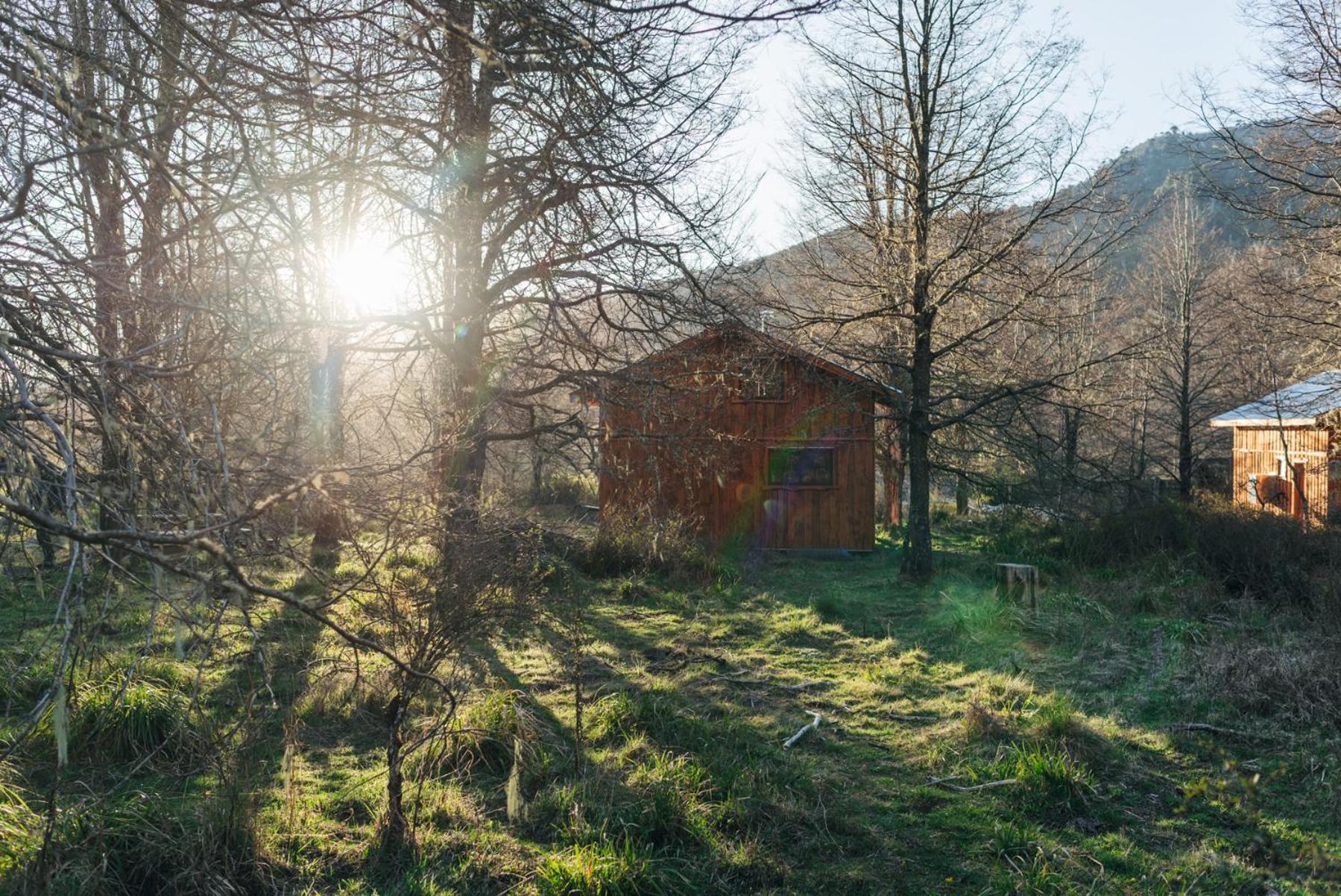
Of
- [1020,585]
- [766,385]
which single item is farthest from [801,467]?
[1020,585]

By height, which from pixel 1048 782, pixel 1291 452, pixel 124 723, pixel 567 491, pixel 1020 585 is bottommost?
pixel 1048 782

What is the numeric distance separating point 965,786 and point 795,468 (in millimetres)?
12643

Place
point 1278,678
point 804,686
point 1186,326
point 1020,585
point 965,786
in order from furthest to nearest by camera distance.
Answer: point 1186,326
point 1020,585
point 804,686
point 1278,678
point 965,786

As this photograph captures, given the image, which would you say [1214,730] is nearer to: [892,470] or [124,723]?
[124,723]

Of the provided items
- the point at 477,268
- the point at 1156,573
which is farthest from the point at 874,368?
the point at 477,268

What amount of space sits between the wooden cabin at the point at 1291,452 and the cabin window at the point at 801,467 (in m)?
7.36

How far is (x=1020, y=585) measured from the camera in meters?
10.5

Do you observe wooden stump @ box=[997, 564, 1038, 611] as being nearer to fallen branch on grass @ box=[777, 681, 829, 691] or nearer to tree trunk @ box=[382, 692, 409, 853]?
fallen branch on grass @ box=[777, 681, 829, 691]

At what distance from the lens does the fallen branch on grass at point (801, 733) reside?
6188 mm

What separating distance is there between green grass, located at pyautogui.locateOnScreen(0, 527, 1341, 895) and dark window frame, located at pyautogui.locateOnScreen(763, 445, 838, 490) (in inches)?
356

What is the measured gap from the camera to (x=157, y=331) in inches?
136

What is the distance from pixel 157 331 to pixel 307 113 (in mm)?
1105

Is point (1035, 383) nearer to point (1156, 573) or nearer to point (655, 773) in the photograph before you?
point (1156, 573)

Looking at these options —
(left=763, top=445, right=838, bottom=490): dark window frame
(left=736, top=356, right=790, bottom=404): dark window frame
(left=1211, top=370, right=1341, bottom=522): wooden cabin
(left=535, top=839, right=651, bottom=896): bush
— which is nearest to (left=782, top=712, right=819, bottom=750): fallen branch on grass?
(left=535, top=839, right=651, bottom=896): bush
